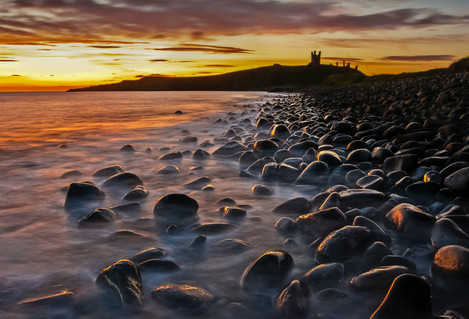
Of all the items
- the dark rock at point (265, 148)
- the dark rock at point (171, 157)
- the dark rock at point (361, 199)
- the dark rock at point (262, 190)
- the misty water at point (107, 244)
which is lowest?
the misty water at point (107, 244)

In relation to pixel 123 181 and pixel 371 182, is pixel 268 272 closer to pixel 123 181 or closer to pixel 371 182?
pixel 371 182

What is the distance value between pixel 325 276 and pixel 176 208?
139cm

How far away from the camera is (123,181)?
3.69 metres

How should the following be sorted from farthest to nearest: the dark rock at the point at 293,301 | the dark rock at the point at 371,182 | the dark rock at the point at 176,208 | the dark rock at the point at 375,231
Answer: the dark rock at the point at 371,182 → the dark rock at the point at 176,208 → the dark rock at the point at 375,231 → the dark rock at the point at 293,301

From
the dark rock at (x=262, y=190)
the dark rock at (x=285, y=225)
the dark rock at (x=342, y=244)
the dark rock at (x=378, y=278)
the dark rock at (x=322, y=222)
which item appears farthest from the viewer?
the dark rock at (x=262, y=190)

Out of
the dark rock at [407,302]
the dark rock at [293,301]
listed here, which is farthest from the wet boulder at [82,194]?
the dark rock at [407,302]

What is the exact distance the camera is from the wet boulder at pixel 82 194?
306cm

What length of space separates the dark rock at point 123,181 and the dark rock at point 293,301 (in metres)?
2.41

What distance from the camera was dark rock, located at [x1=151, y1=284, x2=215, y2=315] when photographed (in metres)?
1.59

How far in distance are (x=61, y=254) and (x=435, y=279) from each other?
2.17 metres

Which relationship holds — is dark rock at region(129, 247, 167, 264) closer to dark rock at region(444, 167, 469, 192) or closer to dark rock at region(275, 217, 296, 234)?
dark rock at region(275, 217, 296, 234)

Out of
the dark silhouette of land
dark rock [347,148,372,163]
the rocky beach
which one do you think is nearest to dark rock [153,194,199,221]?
the rocky beach

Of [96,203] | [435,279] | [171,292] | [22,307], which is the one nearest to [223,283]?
[171,292]

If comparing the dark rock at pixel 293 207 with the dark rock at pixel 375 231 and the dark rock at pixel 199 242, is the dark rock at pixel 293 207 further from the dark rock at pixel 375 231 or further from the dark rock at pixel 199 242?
the dark rock at pixel 199 242
